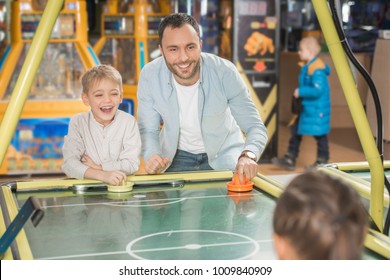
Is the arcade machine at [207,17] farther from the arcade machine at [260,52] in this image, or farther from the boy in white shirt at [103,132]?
the boy in white shirt at [103,132]

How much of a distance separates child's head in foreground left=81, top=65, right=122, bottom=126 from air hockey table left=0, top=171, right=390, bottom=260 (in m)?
0.32

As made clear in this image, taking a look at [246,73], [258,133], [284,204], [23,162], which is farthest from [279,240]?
[246,73]

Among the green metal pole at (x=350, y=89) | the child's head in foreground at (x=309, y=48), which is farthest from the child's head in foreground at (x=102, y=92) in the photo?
the child's head in foreground at (x=309, y=48)

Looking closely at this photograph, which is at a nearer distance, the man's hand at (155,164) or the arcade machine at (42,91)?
the man's hand at (155,164)

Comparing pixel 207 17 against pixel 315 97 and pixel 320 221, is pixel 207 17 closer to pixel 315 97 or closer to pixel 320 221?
pixel 315 97

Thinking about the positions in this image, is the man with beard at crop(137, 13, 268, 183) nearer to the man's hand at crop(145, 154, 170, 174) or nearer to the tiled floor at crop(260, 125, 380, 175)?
the man's hand at crop(145, 154, 170, 174)

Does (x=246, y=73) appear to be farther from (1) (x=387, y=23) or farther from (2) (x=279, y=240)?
(2) (x=279, y=240)

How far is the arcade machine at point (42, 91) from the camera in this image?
609cm

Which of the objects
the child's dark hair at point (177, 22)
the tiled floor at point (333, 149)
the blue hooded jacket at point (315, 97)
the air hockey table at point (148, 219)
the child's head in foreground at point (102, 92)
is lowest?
the tiled floor at point (333, 149)

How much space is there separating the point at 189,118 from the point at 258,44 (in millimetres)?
3940

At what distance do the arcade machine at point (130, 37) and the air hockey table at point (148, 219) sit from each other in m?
4.01

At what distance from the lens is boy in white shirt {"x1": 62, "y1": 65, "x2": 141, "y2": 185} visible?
2.83m

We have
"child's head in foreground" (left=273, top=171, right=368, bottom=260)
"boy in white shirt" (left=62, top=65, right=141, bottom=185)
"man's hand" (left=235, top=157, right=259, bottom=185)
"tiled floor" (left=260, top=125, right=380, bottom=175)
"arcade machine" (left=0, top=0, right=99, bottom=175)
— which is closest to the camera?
"child's head in foreground" (left=273, top=171, right=368, bottom=260)

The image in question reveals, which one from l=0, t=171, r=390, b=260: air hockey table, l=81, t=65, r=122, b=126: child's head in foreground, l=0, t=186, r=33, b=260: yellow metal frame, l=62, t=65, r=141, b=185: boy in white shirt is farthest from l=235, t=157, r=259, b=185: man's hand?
l=0, t=186, r=33, b=260: yellow metal frame
